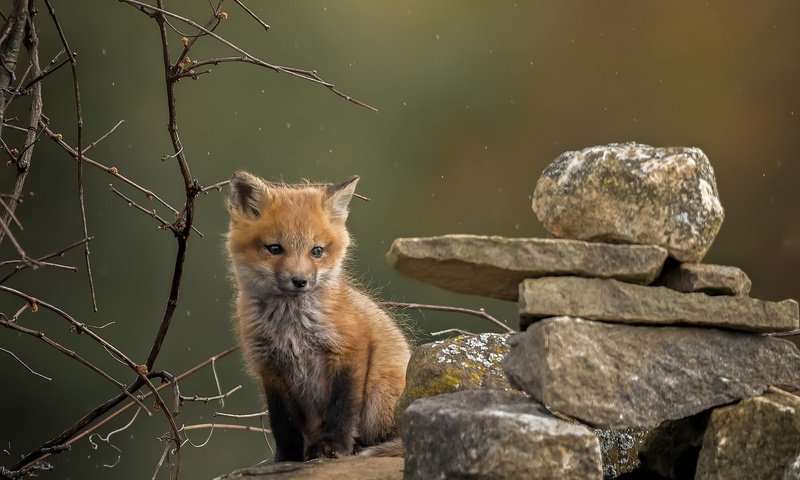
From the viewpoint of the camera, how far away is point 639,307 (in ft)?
10.5

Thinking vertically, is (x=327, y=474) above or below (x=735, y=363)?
below

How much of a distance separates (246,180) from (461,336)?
1.19m

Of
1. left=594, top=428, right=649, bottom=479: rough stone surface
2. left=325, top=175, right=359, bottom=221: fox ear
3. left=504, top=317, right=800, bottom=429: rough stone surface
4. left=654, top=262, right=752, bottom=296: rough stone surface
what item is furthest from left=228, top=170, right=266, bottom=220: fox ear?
left=654, top=262, right=752, bottom=296: rough stone surface

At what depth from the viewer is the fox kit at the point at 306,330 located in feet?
13.8

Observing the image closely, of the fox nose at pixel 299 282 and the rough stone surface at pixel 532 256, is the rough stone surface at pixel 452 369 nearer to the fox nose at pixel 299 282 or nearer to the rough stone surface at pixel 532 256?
the fox nose at pixel 299 282

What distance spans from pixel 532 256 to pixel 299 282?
1.26 metres

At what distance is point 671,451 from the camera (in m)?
3.74

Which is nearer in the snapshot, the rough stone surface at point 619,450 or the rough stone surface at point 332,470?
the rough stone surface at point 332,470

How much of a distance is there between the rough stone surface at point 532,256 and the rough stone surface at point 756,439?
1.90ft

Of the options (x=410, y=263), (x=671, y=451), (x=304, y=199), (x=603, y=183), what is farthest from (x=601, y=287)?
(x=304, y=199)

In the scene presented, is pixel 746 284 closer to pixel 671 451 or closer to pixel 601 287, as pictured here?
pixel 601 287

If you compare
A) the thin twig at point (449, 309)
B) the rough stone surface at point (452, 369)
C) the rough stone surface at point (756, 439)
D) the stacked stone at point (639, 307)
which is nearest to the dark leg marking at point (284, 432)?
the rough stone surface at point (452, 369)

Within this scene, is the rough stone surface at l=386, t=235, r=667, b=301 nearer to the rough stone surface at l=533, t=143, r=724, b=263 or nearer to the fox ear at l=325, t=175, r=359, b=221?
the rough stone surface at l=533, t=143, r=724, b=263

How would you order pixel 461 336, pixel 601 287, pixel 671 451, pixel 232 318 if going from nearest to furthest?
pixel 601 287 < pixel 671 451 < pixel 461 336 < pixel 232 318
